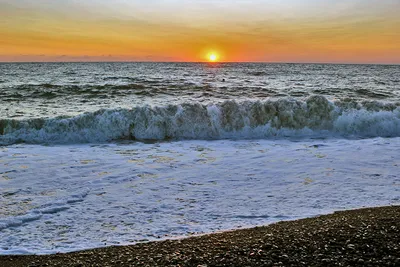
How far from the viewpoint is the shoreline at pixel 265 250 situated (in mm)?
3154

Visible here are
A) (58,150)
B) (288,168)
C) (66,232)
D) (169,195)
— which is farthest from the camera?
(58,150)

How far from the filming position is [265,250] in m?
3.37

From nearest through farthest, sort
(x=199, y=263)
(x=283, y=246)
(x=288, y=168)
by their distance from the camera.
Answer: (x=199, y=263)
(x=283, y=246)
(x=288, y=168)

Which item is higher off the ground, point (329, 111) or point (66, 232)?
point (329, 111)

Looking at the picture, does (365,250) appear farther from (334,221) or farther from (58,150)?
(58,150)

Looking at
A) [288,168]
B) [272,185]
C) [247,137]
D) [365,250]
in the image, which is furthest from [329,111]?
[365,250]

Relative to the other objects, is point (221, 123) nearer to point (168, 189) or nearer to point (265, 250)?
point (168, 189)

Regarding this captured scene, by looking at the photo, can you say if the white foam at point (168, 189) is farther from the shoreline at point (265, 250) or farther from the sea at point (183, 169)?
the shoreline at point (265, 250)

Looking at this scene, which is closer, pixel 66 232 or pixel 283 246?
pixel 283 246

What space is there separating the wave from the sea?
0.04m

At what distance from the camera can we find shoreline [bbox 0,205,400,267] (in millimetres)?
3154

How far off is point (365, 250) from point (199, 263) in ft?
4.95

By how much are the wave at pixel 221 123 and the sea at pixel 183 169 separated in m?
0.04

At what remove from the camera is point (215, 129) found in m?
11.5
